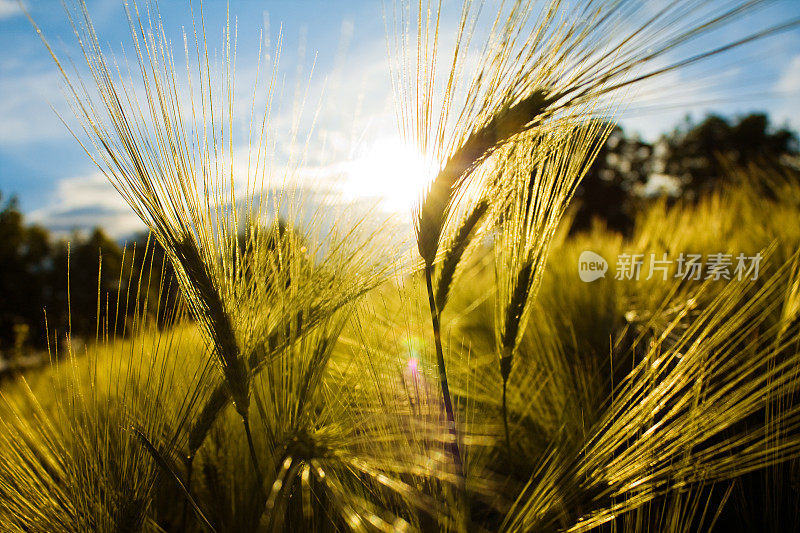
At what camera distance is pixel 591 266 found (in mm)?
1732

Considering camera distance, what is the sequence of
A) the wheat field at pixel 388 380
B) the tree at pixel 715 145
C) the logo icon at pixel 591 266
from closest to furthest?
the wheat field at pixel 388 380
the logo icon at pixel 591 266
the tree at pixel 715 145

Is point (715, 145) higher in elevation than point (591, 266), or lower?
higher

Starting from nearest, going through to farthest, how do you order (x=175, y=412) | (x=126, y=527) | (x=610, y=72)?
(x=610, y=72), (x=126, y=527), (x=175, y=412)

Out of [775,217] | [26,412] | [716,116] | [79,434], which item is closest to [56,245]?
[26,412]

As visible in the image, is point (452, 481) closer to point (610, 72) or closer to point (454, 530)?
point (454, 530)

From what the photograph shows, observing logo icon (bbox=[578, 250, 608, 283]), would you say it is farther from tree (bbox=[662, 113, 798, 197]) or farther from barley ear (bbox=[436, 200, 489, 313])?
tree (bbox=[662, 113, 798, 197])

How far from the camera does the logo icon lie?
5.47 ft

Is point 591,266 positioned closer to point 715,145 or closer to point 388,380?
point 388,380

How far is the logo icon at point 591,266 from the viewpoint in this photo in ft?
5.47

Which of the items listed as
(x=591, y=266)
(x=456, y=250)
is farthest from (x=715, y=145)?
(x=456, y=250)

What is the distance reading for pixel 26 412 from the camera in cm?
142

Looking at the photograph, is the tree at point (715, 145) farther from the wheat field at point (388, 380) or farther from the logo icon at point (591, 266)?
the wheat field at point (388, 380)

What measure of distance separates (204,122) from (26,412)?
1404mm

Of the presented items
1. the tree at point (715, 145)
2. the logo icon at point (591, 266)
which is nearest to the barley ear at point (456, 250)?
the logo icon at point (591, 266)
